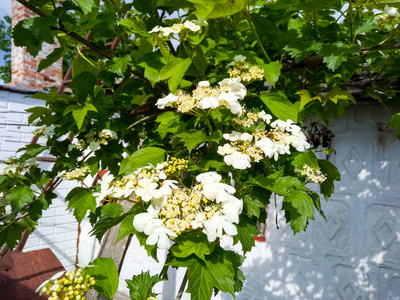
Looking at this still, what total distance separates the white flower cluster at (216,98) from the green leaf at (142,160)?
21cm

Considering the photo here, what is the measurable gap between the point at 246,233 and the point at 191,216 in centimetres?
27

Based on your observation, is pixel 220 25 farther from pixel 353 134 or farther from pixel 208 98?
pixel 353 134

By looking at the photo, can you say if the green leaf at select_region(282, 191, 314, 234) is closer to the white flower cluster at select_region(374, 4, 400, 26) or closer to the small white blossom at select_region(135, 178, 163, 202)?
the small white blossom at select_region(135, 178, 163, 202)

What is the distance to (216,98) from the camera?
101cm

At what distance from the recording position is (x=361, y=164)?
270 cm

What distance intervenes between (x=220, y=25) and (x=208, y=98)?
0.76 meters

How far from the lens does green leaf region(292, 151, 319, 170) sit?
46.2 inches

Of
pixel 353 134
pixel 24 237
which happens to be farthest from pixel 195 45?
pixel 24 237

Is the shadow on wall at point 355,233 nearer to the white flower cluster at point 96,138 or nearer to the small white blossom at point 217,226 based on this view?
the white flower cluster at point 96,138

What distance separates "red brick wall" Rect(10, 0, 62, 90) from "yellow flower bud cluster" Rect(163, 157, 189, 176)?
403 centimetres

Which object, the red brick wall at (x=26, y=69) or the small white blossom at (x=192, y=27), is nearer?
the small white blossom at (x=192, y=27)

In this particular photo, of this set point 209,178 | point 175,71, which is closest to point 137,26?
point 175,71

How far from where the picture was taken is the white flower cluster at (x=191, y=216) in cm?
81

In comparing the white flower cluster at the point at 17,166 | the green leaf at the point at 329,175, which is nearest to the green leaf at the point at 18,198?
the white flower cluster at the point at 17,166
